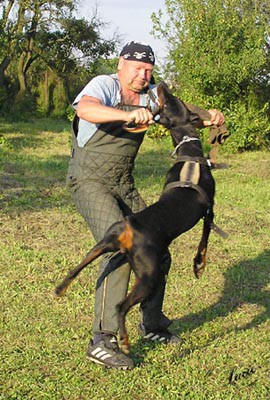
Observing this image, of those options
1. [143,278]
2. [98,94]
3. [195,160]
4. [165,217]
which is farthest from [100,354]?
[98,94]

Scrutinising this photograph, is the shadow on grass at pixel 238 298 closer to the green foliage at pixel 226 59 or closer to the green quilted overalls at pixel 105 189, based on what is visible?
the green quilted overalls at pixel 105 189

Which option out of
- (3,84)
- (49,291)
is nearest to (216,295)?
(49,291)

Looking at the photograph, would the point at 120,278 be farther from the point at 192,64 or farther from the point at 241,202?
the point at 192,64

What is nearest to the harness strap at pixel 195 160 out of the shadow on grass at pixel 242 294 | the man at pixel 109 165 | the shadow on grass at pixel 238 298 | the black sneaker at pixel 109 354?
the man at pixel 109 165

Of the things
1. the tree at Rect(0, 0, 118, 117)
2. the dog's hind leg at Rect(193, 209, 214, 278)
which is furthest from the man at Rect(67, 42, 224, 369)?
the tree at Rect(0, 0, 118, 117)

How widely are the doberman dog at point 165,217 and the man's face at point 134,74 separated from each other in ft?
0.37

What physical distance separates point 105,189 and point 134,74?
726mm

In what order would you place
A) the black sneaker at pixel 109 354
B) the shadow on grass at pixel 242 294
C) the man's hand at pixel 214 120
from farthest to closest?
the shadow on grass at pixel 242 294
the man's hand at pixel 214 120
the black sneaker at pixel 109 354

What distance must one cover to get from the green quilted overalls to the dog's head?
19 centimetres

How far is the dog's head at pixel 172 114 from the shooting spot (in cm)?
383

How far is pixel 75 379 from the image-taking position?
368 centimetres

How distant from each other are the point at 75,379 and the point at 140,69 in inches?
73.7

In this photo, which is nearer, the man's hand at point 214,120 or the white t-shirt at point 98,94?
the white t-shirt at point 98,94

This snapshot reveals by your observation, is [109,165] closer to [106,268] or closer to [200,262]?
[106,268]
